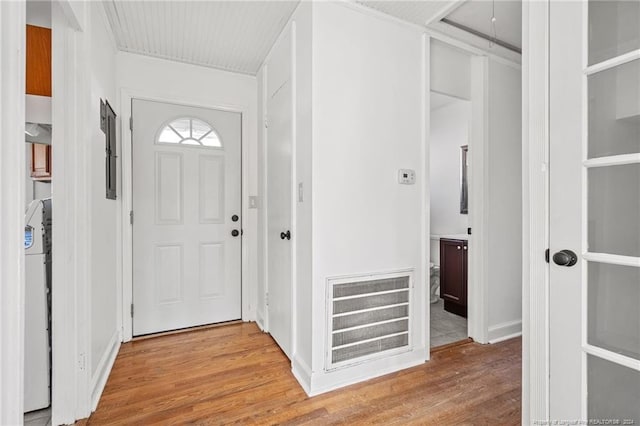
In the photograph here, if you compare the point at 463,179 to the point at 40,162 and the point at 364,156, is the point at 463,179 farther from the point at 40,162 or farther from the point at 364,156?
the point at 40,162

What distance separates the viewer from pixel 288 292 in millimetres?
2303

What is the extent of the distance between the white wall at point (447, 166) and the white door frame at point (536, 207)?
9.28ft

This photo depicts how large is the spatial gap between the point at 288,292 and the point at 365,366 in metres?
0.74

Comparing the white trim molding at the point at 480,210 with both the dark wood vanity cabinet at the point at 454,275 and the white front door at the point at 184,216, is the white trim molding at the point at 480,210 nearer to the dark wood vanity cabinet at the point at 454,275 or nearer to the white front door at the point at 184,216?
the dark wood vanity cabinet at the point at 454,275

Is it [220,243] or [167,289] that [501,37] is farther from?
[167,289]

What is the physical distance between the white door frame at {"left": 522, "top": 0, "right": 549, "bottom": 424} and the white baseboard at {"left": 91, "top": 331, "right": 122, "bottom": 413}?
2.25m

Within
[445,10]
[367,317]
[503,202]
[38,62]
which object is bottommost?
[367,317]

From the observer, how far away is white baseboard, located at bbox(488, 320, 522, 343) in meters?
2.63

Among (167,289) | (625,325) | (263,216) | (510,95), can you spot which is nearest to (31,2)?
(263,216)

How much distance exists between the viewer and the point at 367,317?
81.7 inches

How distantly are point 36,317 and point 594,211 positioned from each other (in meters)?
2.68

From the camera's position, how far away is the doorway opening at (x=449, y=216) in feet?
10.4

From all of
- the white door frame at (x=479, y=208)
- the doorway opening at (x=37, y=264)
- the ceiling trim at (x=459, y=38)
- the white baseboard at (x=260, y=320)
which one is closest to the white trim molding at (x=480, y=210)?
the white door frame at (x=479, y=208)

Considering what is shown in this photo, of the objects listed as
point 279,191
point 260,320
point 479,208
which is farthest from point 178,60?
point 479,208
